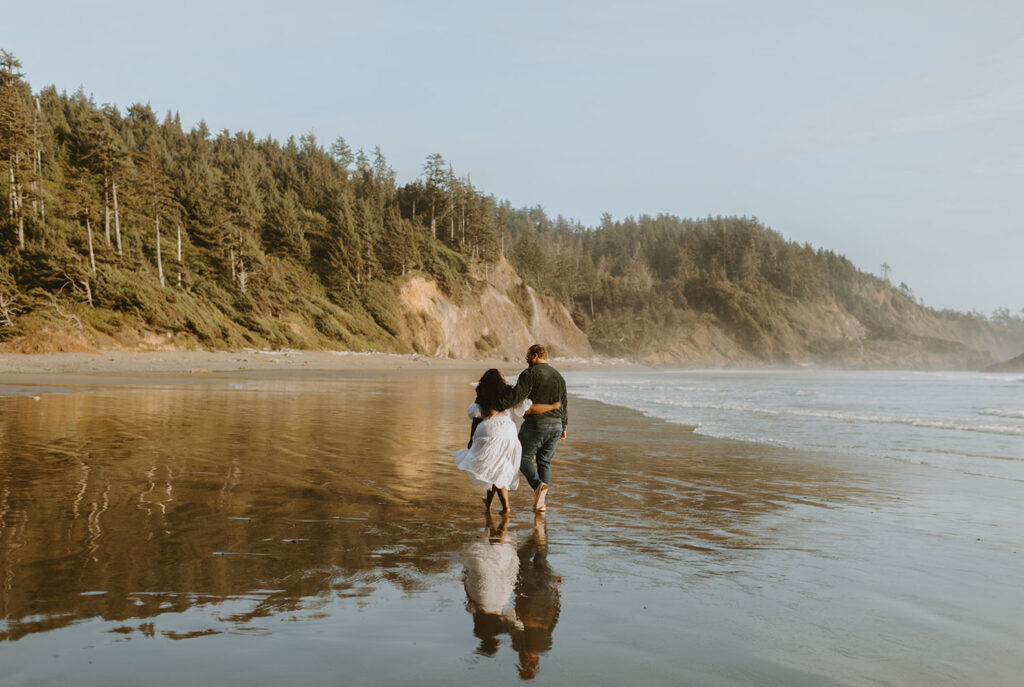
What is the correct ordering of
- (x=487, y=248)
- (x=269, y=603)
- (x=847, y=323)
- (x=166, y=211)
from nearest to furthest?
(x=269, y=603), (x=166, y=211), (x=487, y=248), (x=847, y=323)

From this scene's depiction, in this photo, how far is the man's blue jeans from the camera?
7680 mm

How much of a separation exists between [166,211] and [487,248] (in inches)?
1858

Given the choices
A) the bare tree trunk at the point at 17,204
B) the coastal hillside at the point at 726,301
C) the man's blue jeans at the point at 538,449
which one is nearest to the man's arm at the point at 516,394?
the man's blue jeans at the point at 538,449

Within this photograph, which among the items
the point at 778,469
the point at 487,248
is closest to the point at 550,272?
the point at 487,248

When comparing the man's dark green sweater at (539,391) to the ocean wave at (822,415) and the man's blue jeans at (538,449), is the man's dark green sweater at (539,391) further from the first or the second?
the ocean wave at (822,415)

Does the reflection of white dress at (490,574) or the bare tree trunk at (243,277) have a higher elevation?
the bare tree trunk at (243,277)

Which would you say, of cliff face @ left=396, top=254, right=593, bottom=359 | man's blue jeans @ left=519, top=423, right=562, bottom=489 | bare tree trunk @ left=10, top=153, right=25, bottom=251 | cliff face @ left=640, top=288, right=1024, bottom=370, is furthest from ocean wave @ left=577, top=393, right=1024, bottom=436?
cliff face @ left=640, top=288, right=1024, bottom=370

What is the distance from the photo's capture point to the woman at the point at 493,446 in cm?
724

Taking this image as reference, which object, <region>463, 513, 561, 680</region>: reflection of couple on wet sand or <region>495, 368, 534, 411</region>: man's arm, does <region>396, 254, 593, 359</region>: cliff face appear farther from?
<region>463, 513, 561, 680</region>: reflection of couple on wet sand

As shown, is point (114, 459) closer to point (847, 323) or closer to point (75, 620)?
point (75, 620)

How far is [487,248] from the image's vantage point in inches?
3735

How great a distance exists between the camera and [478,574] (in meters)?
5.15

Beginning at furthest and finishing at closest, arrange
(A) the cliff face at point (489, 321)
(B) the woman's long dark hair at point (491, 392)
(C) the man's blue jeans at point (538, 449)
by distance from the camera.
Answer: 1. (A) the cliff face at point (489, 321)
2. (C) the man's blue jeans at point (538, 449)
3. (B) the woman's long dark hair at point (491, 392)

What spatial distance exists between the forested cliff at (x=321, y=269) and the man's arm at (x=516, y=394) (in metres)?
37.4
